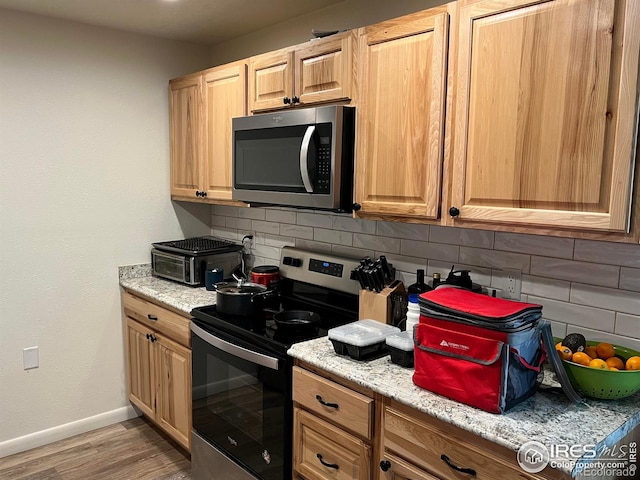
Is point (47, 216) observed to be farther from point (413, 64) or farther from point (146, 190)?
point (413, 64)

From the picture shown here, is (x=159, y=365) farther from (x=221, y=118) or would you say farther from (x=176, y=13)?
(x=176, y=13)

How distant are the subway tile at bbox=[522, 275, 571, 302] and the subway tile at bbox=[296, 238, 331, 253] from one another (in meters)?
1.09

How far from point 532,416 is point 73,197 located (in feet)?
8.74

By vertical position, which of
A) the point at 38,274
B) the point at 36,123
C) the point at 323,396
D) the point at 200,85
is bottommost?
the point at 323,396

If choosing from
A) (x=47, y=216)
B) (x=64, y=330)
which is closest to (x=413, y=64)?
(x=47, y=216)

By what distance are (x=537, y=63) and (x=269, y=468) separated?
5.80 ft

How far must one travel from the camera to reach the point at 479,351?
1392 mm

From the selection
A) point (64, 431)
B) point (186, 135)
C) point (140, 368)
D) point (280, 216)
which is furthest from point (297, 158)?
point (64, 431)

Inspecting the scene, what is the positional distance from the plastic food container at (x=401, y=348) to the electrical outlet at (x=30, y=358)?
87.1 inches

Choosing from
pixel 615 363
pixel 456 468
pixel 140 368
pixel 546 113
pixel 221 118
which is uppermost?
pixel 221 118

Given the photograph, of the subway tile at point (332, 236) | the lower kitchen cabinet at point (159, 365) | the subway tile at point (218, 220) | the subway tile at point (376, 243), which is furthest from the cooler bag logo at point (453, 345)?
the subway tile at point (218, 220)

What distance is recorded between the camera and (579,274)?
1.75 m

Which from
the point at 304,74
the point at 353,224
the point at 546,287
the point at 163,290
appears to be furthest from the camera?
the point at 163,290

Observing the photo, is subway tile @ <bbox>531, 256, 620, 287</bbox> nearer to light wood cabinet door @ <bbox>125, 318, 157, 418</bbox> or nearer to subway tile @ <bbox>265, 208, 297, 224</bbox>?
subway tile @ <bbox>265, 208, 297, 224</bbox>
